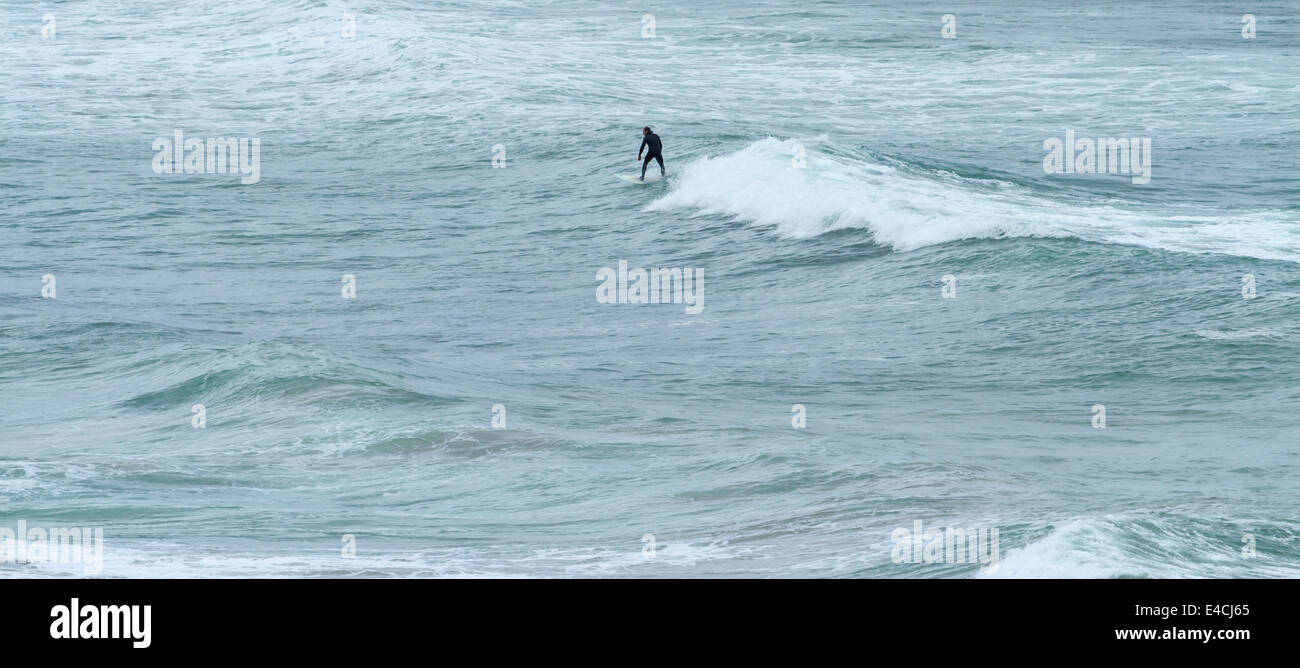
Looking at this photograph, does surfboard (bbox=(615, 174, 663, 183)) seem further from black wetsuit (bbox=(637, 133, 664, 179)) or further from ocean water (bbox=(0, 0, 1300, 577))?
ocean water (bbox=(0, 0, 1300, 577))

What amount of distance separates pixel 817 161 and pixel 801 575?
1864cm

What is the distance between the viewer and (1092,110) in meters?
36.4

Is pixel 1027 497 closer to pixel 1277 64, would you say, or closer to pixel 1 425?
pixel 1 425

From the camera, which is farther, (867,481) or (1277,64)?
(1277,64)

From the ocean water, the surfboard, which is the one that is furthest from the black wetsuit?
the ocean water

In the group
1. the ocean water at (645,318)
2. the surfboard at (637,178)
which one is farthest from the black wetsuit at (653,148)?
the ocean water at (645,318)

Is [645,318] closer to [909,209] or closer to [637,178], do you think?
[909,209]

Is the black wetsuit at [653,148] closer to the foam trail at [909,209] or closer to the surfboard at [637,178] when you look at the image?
the surfboard at [637,178]

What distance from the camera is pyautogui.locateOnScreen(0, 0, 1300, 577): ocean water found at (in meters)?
11.0

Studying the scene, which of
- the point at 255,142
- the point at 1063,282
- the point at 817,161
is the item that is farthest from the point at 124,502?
the point at 255,142

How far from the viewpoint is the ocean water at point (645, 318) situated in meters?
11.0

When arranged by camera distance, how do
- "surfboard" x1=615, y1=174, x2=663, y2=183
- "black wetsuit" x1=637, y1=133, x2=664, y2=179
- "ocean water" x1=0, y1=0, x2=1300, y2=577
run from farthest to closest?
"surfboard" x1=615, y1=174, x2=663, y2=183
"black wetsuit" x1=637, y1=133, x2=664, y2=179
"ocean water" x1=0, y1=0, x2=1300, y2=577

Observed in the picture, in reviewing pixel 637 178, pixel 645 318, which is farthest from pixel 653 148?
pixel 645 318

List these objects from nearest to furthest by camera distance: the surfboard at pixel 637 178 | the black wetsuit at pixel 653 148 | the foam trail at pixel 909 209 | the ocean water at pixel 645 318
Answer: the ocean water at pixel 645 318 < the foam trail at pixel 909 209 < the black wetsuit at pixel 653 148 < the surfboard at pixel 637 178
